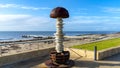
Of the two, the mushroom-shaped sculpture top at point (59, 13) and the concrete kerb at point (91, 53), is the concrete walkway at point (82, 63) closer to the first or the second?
the concrete kerb at point (91, 53)

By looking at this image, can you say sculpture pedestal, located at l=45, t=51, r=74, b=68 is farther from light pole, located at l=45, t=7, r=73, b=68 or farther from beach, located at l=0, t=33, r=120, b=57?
beach, located at l=0, t=33, r=120, b=57

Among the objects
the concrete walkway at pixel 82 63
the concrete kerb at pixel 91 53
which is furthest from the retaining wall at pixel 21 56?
the concrete kerb at pixel 91 53

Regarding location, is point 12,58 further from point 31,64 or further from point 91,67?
point 91,67

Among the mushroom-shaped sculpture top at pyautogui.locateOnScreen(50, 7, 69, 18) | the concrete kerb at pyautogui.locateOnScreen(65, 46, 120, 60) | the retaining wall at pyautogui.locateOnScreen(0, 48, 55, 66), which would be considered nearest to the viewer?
the retaining wall at pyautogui.locateOnScreen(0, 48, 55, 66)

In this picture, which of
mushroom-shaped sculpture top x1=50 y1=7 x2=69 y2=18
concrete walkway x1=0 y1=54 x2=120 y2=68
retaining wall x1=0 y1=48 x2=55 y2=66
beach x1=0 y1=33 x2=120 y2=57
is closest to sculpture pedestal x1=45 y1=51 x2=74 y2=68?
concrete walkway x1=0 y1=54 x2=120 y2=68

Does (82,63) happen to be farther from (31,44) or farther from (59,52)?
(31,44)

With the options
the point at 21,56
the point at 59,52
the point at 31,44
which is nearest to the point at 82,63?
the point at 59,52

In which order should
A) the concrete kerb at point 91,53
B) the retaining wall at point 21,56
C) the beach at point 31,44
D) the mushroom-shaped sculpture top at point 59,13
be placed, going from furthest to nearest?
the beach at point 31,44 < the concrete kerb at point 91,53 < the mushroom-shaped sculpture top at point 59,13 < the retaining wall at point 21,56

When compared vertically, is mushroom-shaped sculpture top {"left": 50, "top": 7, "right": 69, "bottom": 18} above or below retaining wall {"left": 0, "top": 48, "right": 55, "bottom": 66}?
above

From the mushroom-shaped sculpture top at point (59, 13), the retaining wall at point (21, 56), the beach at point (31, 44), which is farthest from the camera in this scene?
the beach at point (31, 44)

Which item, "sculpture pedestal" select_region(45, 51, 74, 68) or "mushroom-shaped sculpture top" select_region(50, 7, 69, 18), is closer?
"sculpture pedestal" select_region(45, 51, 74, 68)

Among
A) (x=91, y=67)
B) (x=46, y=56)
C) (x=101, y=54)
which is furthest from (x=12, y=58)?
(x=101, y=54)

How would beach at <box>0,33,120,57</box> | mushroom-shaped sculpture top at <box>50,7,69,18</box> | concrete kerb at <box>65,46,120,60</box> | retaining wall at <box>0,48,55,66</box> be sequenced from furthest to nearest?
1. beach at <box>0,33,120,57</box>
2. concrete kerb at <box>65,46,120,60</box>
3. mushroom-shaped sculpture top at <box>50,7,69,18</box>
4. retaining wall at <box>0,48,55,66</box>

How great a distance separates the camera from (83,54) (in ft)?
46.5
